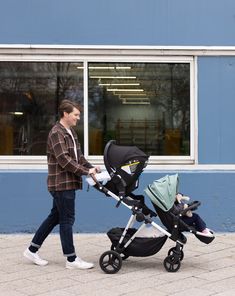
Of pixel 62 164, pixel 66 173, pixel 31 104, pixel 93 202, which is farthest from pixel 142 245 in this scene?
pixel 31 104

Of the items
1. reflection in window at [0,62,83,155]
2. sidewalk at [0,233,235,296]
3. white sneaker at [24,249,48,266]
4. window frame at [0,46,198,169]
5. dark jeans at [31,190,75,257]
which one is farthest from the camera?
reflection in window at [0,62,83,155]

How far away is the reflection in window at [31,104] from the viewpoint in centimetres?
827

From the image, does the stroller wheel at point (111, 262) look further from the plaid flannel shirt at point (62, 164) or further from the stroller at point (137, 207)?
the plaid flannel shirt at point (62, 164)

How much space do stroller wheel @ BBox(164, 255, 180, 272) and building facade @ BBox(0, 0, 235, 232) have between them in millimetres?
2035

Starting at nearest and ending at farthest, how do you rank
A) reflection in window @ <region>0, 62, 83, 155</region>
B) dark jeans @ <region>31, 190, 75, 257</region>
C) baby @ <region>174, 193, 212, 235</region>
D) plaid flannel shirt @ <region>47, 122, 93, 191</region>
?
plaid flannel shirt @ <region>47, 122, 93, 191</region> → dark jeans @ <region>31, 190, 75, 257</region> → baby @ <region>174, 193, 212, 235</region> → reflection in window @ <region>0, 62, 83, 155</region>

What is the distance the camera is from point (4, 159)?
8.23 meters

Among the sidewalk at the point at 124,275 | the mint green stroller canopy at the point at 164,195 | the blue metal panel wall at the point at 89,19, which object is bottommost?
the sidewalk at the point at 124,275

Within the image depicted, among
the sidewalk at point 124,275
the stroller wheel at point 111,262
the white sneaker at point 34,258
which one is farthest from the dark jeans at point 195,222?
the white sneaker at point 34,258

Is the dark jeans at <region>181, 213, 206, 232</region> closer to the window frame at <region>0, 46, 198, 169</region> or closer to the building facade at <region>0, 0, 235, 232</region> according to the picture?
the building facade at <region>0, 0, 235, 232</region>

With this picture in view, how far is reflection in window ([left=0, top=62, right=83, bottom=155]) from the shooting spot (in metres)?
8.27

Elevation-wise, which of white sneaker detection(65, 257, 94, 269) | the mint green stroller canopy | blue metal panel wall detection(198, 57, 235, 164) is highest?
blue metal panel wall detection(198, 57, 235, 164)

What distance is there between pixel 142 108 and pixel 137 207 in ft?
8.51

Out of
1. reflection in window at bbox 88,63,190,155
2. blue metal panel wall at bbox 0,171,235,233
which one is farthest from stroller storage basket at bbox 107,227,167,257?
reflection in window at bbox 88,63,190,155

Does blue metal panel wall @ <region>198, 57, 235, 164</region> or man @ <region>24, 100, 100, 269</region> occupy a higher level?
blue metal panel wall @ <region>198, 57, 235, 164</region>
